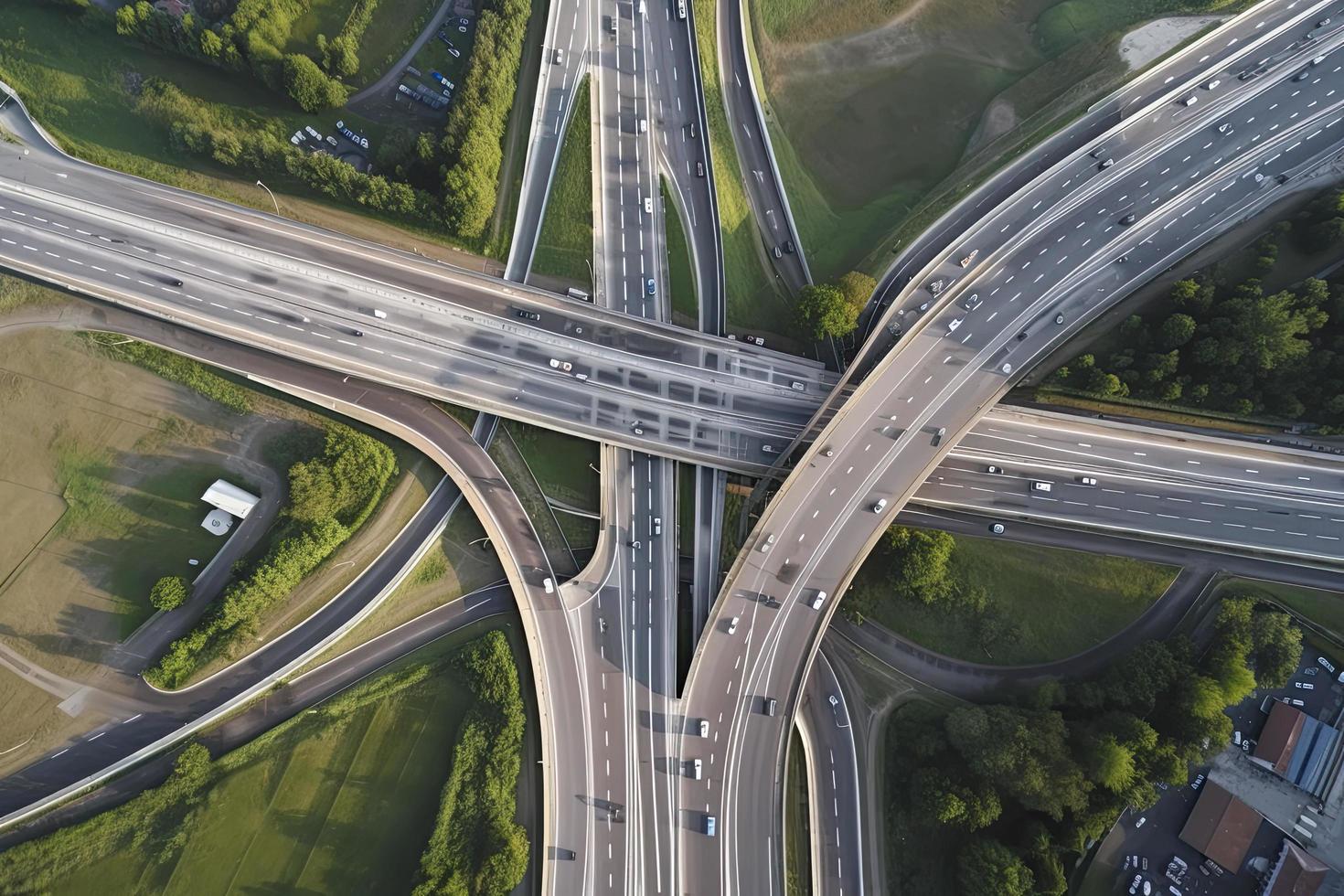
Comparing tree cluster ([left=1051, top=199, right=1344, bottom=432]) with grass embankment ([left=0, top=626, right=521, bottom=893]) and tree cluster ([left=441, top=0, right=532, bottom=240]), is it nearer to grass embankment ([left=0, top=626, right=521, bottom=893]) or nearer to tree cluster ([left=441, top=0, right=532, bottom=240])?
tree cluster ([left=441, top=0, right=532, bottom=240])

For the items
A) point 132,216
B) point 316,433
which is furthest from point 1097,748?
point 132,216

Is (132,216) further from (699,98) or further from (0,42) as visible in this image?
(699,98)

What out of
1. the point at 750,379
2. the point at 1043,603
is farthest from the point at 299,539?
the point at 1043,603

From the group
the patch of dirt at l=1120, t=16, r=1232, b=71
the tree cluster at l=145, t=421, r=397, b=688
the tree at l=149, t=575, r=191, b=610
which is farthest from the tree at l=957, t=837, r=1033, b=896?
the patch of dirt at l=1120, t=16, r=1232, b=71

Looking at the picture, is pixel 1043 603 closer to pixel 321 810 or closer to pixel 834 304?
pixel 834 304

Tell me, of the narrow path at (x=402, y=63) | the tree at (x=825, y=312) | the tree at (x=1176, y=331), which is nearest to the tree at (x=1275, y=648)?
the tree at (x=1176, y=331)
